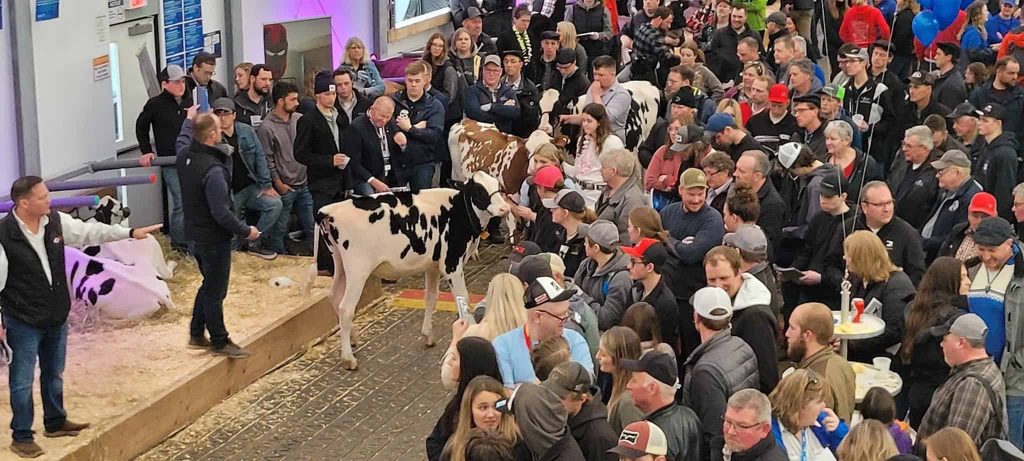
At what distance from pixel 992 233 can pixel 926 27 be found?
916 cm

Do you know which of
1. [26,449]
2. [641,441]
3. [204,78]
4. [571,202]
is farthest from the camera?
[204,78]

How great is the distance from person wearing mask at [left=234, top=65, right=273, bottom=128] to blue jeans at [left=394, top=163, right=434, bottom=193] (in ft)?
4.65

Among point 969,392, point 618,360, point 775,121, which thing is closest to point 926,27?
point 775,121

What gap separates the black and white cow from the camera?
11.0 metres

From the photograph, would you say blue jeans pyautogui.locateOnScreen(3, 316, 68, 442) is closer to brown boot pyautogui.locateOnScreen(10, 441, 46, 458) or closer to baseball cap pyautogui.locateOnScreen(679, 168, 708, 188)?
brown boot pyautogui.locateOnScreen(10, 441, 46, 458)

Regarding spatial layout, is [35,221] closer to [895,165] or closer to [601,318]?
[601,318]

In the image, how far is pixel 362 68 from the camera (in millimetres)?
14914

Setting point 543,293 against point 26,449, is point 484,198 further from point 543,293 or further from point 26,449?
point 26,449

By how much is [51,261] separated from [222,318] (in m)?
1.90

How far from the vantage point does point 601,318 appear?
28.5 feet

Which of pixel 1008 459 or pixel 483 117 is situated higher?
pixel 483 117

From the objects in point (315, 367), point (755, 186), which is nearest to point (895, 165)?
point (755, 186)

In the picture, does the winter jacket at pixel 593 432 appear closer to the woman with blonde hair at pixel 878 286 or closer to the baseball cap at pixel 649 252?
the baseball cap at pixel 649 252

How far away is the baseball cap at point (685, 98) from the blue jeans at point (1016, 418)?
4.78 meters
